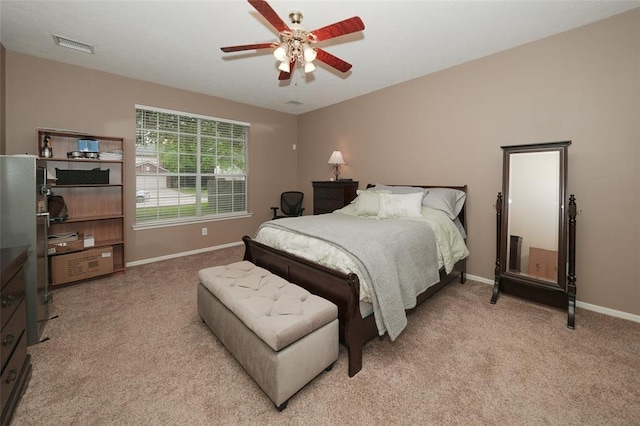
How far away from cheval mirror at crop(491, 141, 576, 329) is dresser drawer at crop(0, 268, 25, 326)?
12.2ft

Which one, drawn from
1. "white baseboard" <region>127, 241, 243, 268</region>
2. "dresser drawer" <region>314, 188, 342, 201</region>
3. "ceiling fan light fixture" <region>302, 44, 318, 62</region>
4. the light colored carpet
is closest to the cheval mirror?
the light colored carpet

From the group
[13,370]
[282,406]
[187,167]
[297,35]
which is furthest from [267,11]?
[187,167]

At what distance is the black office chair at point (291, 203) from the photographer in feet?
17.1

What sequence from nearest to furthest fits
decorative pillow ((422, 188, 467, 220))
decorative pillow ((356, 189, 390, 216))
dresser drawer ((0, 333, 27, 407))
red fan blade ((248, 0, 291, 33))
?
dresser drawer ((0, 333, 27, 407)), red fan blade ((248, 0, 291, 33)), decorative pillow ((422, 188, 467, 220)), decorative pillow ((356, 189, 390, 216))

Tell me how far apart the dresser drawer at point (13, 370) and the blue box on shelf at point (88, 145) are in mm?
2467

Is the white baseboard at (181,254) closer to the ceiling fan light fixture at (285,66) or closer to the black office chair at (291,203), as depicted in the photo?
the black office chair at (291,203)

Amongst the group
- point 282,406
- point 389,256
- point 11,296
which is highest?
point 389,256

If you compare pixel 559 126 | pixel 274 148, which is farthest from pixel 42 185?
pixel 559 126

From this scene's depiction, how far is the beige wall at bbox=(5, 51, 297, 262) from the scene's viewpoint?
3131 mm

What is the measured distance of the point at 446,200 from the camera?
3252 mm

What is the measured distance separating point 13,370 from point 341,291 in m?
1.86

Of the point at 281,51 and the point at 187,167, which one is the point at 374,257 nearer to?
the point at 281,51

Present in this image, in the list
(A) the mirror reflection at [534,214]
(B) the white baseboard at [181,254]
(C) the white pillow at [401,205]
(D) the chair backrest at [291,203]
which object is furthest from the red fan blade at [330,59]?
(B) the white baseboard at [181,254]

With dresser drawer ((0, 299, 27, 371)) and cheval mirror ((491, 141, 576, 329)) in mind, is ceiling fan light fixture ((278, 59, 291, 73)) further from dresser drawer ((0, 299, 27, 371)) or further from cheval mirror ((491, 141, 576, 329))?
dresser drawer ((0, 299, 27, 371))
